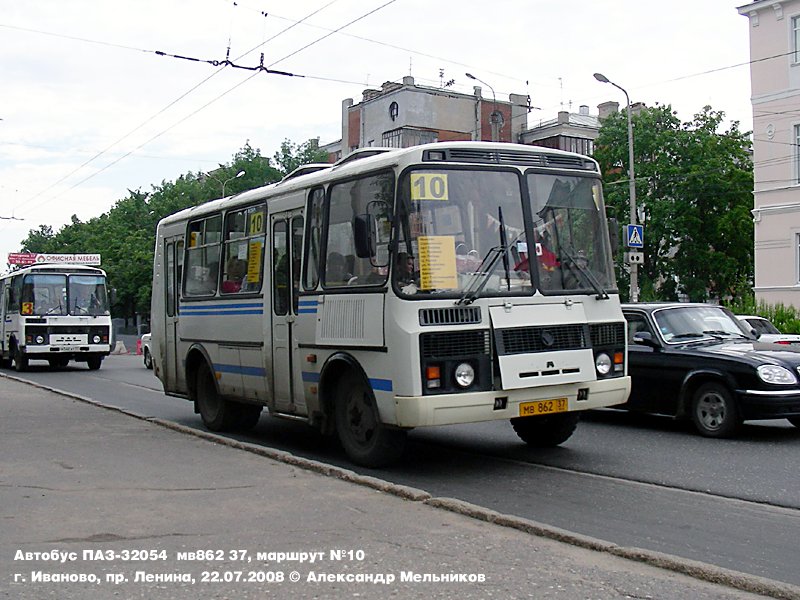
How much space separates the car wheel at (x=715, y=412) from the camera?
1121cm

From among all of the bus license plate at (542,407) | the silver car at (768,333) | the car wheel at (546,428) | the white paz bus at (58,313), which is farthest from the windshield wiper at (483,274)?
the white paz bus at (58,313)

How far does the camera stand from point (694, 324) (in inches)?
504

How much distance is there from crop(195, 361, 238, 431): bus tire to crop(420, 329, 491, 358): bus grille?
494 cm

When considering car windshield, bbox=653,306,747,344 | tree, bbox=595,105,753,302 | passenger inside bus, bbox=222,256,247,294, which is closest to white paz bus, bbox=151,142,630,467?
passenger inside bus, bbox=222,256,247,294

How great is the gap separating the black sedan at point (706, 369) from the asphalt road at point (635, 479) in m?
0.34

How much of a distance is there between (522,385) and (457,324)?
832 millimetres

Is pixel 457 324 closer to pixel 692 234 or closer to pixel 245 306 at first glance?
pixel 245 306

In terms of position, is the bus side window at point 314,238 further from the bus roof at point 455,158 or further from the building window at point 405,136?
the building window at point 405,136

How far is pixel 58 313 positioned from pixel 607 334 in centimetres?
2257

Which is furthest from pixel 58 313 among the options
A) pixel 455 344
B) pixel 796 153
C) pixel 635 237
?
pixel 796 153

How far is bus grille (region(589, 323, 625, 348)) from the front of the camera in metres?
9.45

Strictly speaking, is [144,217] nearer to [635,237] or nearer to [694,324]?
[635,237]

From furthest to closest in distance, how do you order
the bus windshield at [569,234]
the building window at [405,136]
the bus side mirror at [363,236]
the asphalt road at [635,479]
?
the building window at [405,136], the bus windshield at [569,234], the bus side mirror at [363,236], the asphalt road at [635,479]

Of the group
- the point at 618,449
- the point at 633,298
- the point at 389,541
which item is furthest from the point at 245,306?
the point at 633,298
